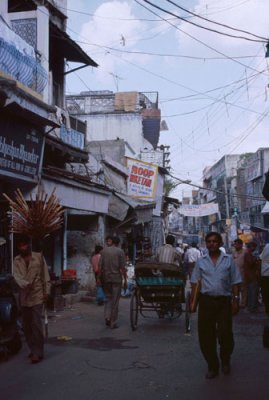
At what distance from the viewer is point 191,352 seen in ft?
24.8

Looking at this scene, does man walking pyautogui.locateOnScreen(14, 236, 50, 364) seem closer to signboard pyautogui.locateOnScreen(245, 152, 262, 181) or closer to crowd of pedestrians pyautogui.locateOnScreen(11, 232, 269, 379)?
crowd of pedestrians pyautogui.locateOnScreen(11, 232, 269, 379)

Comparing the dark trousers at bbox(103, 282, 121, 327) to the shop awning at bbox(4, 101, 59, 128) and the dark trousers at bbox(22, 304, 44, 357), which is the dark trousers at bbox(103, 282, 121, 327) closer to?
the dark trousers at bbox(22, 304, 44, 357)

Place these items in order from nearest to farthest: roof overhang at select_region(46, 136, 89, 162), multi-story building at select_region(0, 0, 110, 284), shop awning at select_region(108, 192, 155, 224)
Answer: multi-story building at select_region(0, 0, 110, 284) < roof overhang at select_region(46, 136, 89, 162) < shop awning at select_region(108, 192, 155, 224)

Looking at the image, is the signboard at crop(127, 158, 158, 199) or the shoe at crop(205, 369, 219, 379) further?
the signboard at crop(127, 158, 158, 199)

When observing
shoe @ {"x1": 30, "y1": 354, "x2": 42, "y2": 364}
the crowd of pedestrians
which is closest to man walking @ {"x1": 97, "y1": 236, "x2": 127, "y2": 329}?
the crowd of pedestrians

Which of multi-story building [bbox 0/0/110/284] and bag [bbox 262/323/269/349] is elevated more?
multi-story building [bbox 0/0/110/284]

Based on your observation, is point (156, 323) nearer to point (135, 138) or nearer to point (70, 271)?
point (70, 271)

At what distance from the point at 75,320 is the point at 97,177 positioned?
9.61 m

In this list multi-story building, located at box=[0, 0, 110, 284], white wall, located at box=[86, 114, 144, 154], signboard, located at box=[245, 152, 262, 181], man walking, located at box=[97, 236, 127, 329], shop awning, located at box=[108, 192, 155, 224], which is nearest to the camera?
man walking, located at box=[97, 236, 127, 329]

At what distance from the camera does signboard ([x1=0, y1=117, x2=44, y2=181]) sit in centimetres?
1066

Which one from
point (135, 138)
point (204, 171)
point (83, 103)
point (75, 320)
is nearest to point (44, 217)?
point (75, 320)

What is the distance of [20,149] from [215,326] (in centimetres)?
683

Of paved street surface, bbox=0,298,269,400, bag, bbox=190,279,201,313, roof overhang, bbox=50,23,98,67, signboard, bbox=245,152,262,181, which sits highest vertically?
signboard, bbox=245,152,262,181

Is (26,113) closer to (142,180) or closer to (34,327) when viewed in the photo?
(34,327)
